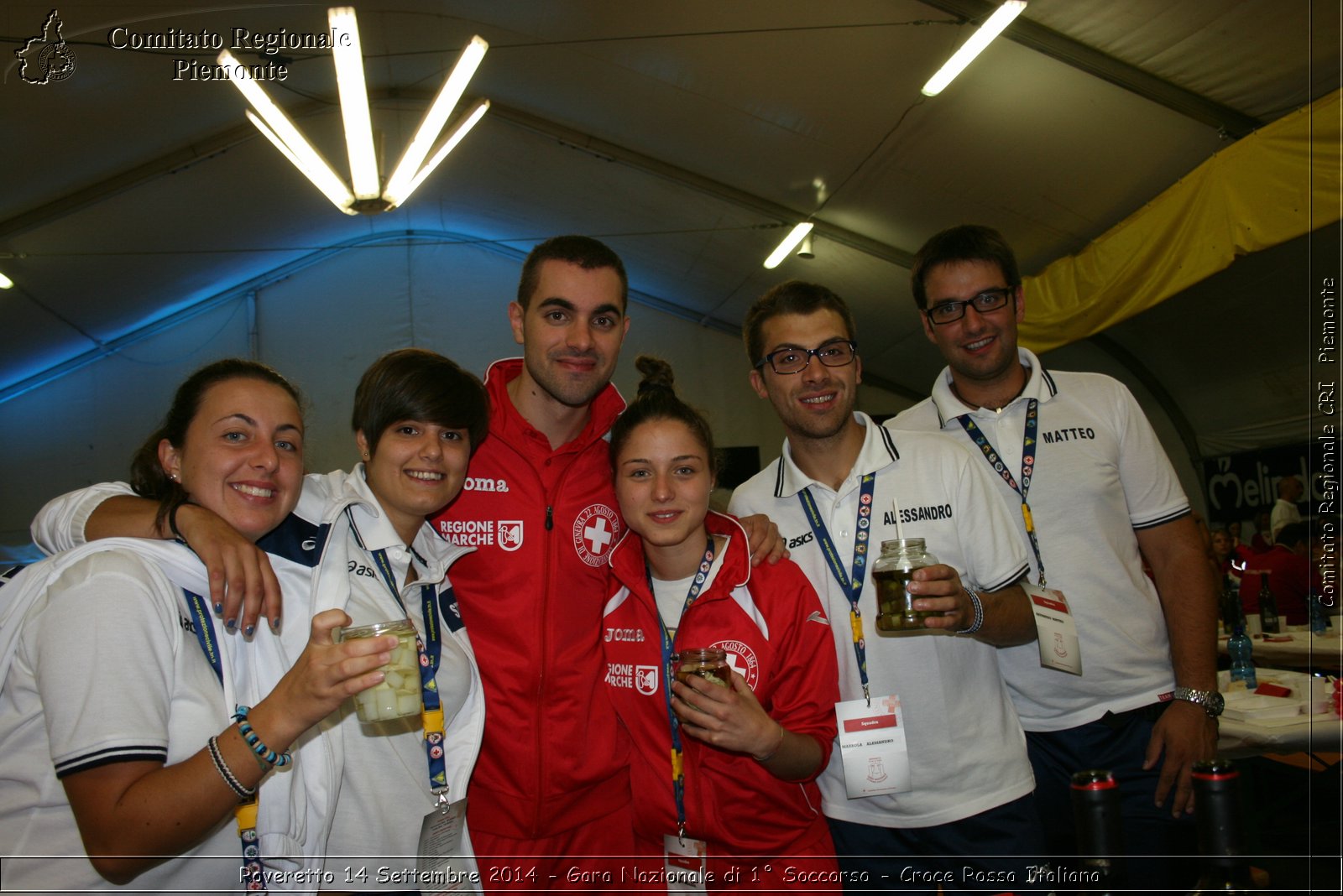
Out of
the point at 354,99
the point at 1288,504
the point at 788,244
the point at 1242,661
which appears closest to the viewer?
the point at 354,99

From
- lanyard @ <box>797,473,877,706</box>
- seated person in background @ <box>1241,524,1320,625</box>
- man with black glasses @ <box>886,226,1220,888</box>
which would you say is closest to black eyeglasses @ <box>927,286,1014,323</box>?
man with black glasses @ <box>886,226,1220,888</box>

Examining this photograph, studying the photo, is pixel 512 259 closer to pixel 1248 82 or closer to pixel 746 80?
pixel 746 80

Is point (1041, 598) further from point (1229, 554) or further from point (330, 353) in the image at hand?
point (330, 353)

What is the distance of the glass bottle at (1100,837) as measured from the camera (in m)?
0.90

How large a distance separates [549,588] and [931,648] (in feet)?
3.67

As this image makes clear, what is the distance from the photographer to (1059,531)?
8.36 ft

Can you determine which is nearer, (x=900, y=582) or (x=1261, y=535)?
(x=900, y=582)

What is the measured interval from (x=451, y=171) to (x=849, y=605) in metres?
9.57

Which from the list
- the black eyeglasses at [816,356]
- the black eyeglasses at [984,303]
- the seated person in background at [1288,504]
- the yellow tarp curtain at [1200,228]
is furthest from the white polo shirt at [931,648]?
the seated person in background at [1288,504]

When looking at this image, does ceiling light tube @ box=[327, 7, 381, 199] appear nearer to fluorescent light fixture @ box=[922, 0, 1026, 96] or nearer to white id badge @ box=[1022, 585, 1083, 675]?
white id badge @ box=[1022, 585, 1083, 675]

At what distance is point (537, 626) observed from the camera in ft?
8.01

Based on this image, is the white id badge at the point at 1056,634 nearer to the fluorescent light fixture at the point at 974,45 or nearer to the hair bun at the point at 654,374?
the hair bun at the point at 654,374

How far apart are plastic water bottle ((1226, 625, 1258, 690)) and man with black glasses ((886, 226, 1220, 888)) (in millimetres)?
2158

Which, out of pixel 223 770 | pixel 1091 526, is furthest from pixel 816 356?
pixel 223 770
